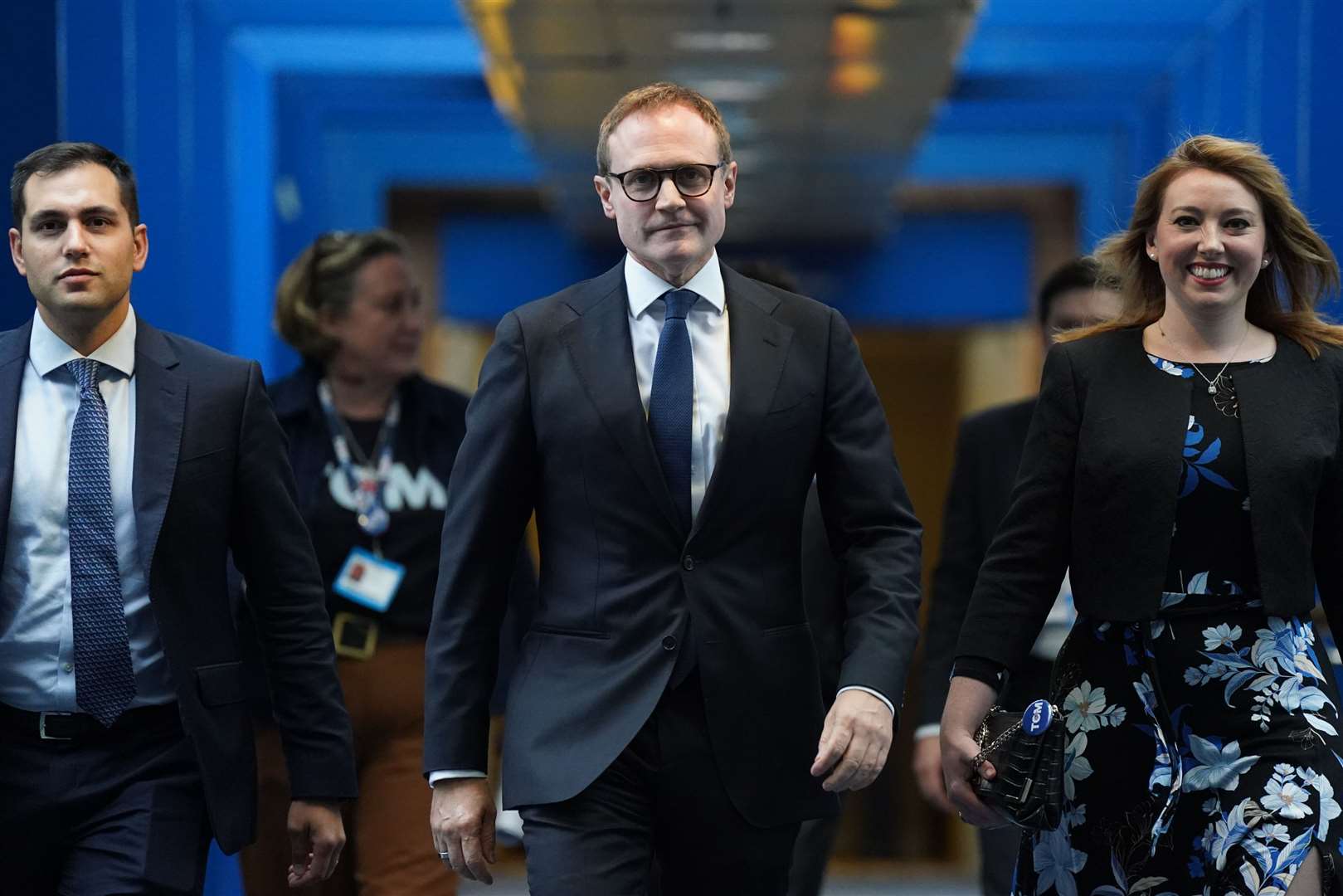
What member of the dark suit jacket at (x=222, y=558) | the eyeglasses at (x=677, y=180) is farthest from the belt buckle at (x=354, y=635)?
the eyeglasses at (x=677, y=180)

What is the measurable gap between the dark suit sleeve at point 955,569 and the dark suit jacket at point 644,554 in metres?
1.34

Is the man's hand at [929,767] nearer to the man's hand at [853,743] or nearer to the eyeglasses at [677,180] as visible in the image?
the man's hand at [853,743]

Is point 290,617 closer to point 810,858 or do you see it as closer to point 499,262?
point 810,858

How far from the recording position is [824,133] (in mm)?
10648

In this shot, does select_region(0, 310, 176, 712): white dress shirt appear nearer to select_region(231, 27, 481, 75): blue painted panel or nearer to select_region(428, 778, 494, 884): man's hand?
select_region(428, 778, 494, 884): man's hand

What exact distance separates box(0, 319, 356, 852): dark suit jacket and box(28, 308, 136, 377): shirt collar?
19 millimetres

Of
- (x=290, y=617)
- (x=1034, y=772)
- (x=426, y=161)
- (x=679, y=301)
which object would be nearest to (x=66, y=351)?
(x=290, y=617)

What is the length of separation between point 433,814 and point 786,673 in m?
0.60

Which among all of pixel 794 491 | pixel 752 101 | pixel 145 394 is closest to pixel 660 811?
pixel 794 491

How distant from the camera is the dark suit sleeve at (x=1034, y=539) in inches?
138

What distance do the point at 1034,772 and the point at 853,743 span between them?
1.35 feet

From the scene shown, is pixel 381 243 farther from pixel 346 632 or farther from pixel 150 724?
pixel 150 724

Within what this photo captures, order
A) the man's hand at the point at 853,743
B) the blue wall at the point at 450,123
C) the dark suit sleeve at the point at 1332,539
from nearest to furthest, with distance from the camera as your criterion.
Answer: the man's hand at the point at 853,743 < the dark suit sleeve at the point at 1332,539 < the blue wall at the point at 450,123

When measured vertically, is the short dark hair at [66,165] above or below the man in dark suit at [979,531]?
above
